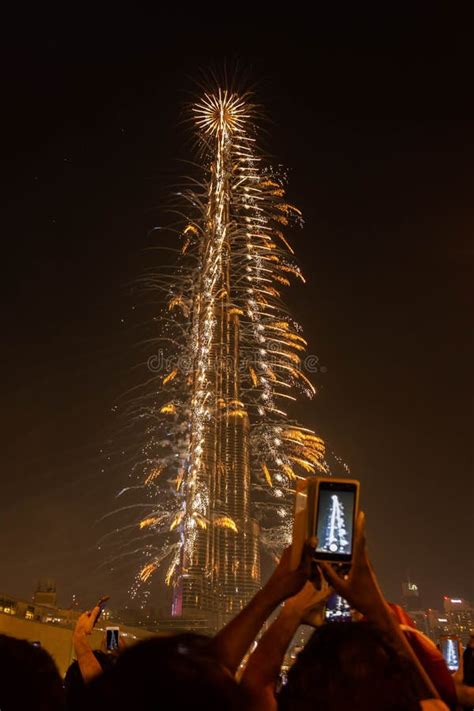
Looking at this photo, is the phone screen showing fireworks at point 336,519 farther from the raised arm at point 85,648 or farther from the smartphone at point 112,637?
the smartphone at point 112,637

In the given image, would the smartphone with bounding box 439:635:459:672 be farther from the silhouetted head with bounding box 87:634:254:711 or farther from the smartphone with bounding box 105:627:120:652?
the silhouetted head with bounding box 87:634:254:711

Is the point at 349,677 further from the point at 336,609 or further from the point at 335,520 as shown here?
the point at 336,609

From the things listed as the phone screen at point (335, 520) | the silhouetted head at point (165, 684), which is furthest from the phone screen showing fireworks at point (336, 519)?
the silhouetted head at point (165, 684)

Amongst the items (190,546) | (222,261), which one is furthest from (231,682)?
(190,546)

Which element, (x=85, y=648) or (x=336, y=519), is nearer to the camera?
(x=336, y=519)

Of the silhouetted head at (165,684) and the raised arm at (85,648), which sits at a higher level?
the silhouetted head at (165,684)

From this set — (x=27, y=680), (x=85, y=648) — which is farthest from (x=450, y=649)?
(x=27, y=680)
